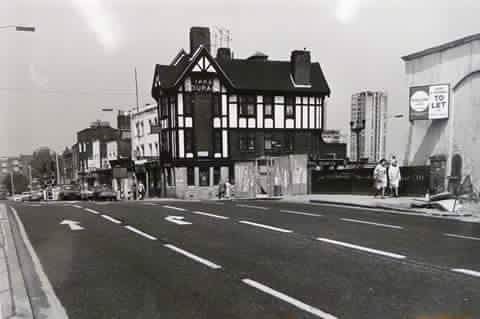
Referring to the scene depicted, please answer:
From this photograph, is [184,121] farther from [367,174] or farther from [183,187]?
[367,174]

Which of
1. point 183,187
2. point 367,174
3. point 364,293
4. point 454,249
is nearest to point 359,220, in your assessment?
point 454,249

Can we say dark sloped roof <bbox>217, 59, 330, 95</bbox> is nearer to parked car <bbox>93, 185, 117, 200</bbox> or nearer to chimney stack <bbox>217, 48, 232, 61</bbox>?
chimney stack <bbox>217, 48, 232, 61</bbox>

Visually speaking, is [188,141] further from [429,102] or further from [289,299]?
[289,299]

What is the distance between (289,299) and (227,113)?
30.1 metres

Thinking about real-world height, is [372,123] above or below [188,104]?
below

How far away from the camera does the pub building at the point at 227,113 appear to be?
32.8 m

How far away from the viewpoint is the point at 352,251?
22.9ft

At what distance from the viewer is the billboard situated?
55.7ft

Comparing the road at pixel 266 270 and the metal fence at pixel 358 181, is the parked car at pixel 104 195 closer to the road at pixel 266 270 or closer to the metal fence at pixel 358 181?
the metal fence at pixel 358 181

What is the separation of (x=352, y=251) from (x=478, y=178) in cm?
1092

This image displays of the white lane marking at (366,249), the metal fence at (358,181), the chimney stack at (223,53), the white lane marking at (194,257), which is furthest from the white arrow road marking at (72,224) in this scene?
the chimney stack at (223,53)

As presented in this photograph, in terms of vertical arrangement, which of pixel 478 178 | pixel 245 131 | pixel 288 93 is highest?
pixel 288 93

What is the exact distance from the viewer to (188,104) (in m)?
32.9

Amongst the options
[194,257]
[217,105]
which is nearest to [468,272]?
[194,257]
